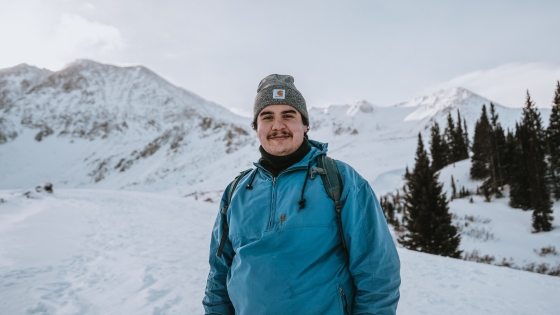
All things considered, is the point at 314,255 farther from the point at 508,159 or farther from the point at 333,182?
the point at 508,159

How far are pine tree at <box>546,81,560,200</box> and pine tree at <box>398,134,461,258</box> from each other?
67.3ft

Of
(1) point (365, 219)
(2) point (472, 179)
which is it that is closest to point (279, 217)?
(1) point (365, 219)

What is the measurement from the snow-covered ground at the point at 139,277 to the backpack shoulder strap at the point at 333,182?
3460 millimetres

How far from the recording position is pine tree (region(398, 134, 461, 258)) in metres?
13.4

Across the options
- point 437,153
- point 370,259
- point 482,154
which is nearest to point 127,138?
point 437,153

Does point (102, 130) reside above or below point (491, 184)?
above

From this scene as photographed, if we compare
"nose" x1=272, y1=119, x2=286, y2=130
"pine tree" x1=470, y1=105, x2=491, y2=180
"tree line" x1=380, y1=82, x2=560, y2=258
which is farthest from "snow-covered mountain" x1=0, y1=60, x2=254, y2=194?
"nose" x1=272, y1=119, x2=286, y2=130

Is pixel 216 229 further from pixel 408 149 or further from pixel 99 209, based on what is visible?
pixel 408 149

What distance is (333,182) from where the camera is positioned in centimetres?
185

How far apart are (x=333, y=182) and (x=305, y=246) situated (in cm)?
49

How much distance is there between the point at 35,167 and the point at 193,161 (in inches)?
1486

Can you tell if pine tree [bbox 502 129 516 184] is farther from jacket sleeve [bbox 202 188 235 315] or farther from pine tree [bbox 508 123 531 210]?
jacket sleeve [bbox 202 188 235 315]

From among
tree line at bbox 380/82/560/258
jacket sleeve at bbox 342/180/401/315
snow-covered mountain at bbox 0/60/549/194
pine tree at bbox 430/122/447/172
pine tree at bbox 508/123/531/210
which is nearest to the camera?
jacket sleeve at bbox 342/180/401/315

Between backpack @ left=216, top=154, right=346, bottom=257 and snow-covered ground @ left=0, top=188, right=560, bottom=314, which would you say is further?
snow-covered ground @ left=0, top=188, right=560, bottom=314
